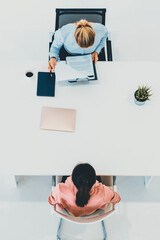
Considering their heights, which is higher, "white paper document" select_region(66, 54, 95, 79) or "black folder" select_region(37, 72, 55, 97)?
"white paper document" select_region(66, 54, 95, 79)

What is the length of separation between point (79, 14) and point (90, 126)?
1.06 metres

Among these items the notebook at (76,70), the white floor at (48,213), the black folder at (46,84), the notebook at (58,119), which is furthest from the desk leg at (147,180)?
the black folder at (46,84)

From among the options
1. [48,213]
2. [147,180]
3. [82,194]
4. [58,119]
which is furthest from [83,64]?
[48,213]

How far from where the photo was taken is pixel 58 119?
5.82 feet

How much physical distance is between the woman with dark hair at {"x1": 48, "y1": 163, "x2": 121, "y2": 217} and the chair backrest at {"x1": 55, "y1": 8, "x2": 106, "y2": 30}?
1.38 meters

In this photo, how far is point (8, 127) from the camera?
1742mm

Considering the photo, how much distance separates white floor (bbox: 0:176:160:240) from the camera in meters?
2.13

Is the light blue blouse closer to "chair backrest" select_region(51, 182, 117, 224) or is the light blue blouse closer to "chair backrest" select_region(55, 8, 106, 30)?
"chair backrest" select_region(55, 8, 106, 30)

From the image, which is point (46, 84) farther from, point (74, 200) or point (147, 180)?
point (147, 180)

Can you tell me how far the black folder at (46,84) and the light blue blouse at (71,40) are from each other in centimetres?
22

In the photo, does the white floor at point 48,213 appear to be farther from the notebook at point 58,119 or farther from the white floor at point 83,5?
the white floor at point 83,5

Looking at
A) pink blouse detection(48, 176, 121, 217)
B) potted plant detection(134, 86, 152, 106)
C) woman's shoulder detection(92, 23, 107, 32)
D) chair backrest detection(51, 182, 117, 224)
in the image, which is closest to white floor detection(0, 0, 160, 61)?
woman's shoulder detection(92, 23, 107, 32)

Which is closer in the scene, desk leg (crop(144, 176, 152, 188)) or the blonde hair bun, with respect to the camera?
the blonde hair bun

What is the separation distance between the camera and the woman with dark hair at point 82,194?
1.38 meters
